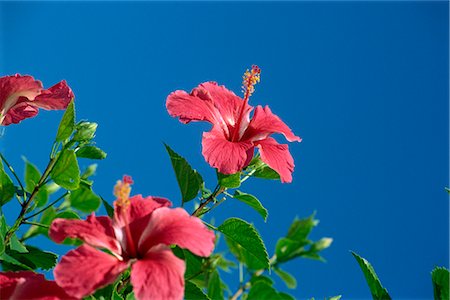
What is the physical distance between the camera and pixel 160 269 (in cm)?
113

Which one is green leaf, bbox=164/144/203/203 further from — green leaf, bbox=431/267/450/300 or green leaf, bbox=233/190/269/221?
green leaf, bbox=431/267/450/300

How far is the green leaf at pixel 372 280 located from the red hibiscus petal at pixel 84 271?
0.58 m

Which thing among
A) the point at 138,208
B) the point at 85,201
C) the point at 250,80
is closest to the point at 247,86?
the point at 250,80

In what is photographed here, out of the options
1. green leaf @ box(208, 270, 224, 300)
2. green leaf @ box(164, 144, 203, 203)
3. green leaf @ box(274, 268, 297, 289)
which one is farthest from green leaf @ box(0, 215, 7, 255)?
green leaf @ box(274, 268, 297, 289)

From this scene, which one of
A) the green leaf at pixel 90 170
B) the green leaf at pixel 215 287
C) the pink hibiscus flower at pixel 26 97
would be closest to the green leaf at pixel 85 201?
the green leaf at pixel 90 170

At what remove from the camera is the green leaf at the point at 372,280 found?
1.43m

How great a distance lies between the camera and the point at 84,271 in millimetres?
1100

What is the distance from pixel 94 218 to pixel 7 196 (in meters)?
0.52

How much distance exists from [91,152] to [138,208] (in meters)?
0.45

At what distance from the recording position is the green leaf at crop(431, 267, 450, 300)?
1422 mm

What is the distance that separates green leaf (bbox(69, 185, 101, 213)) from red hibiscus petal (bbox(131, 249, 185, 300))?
1.19 meters

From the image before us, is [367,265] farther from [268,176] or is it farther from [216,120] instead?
[216,120]

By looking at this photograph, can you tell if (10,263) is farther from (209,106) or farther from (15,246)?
(209,106)

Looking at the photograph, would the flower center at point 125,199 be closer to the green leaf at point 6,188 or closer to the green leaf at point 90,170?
the green leaf at point 6,188
